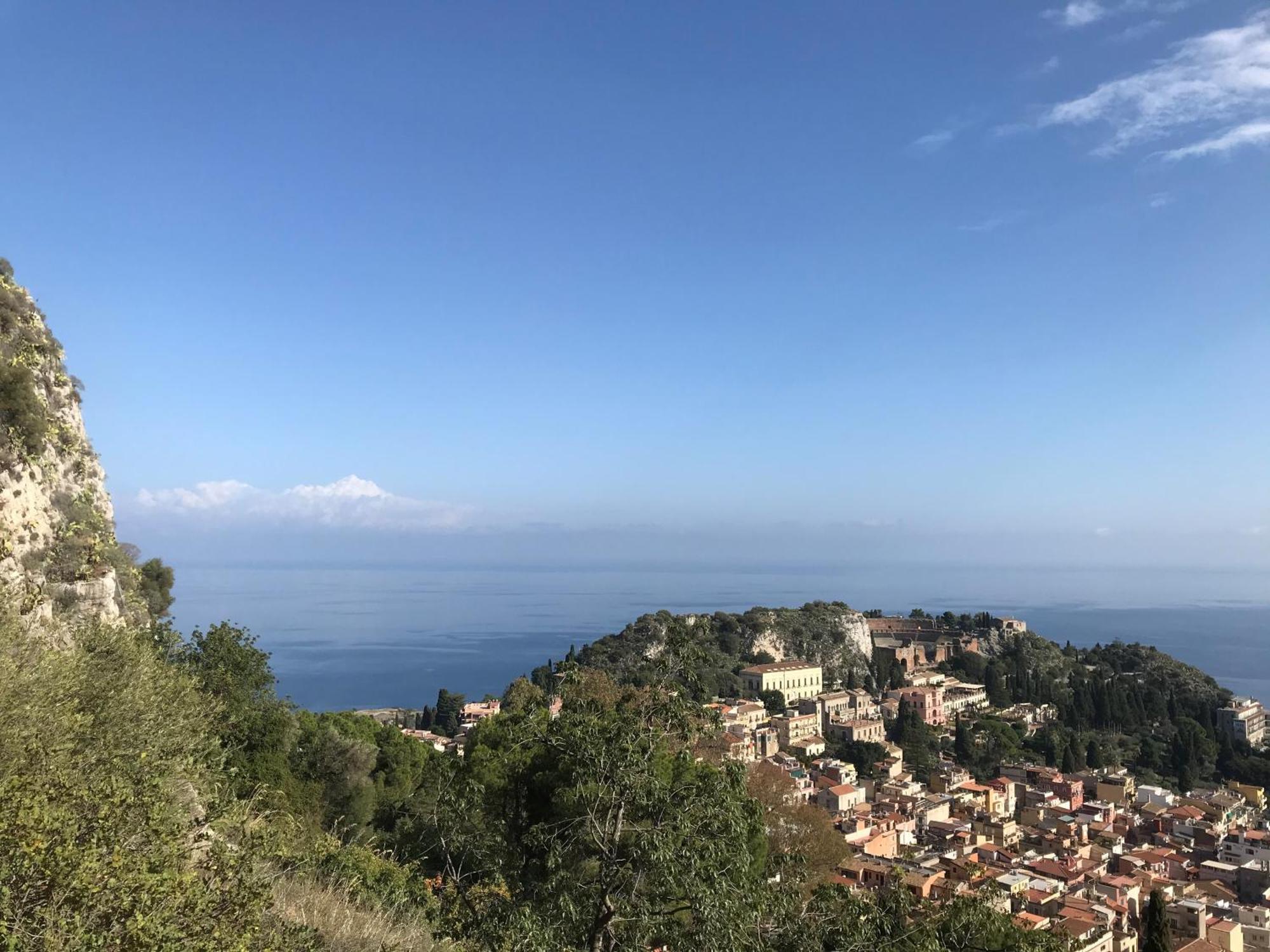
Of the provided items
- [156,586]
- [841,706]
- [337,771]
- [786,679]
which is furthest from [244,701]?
[786,679]

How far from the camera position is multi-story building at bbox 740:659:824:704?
58406mm

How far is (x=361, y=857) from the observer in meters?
9.60

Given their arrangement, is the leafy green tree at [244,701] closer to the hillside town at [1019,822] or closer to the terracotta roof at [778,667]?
the hillside town at [1019,822]

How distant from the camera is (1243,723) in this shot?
5681 cm

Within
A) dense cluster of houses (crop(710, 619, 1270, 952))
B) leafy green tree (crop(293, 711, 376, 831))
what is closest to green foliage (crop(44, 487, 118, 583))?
leafy green tree (crop(293, 711, 376, 831))

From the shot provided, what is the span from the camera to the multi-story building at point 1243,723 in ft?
185

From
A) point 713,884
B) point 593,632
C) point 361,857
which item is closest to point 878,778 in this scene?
point 361,857

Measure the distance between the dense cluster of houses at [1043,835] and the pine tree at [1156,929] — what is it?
3.25 ft

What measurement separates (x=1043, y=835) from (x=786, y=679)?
29.9m

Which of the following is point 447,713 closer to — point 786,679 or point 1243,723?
point 786,679

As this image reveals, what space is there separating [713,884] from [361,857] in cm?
594

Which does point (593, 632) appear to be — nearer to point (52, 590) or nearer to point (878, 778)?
point (878, 778)

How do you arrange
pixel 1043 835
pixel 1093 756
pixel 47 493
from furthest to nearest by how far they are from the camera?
pixel 1093 756 → pixel 1043 835 → pixel 47 493

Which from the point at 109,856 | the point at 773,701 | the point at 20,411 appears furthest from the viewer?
the point at 773,701
